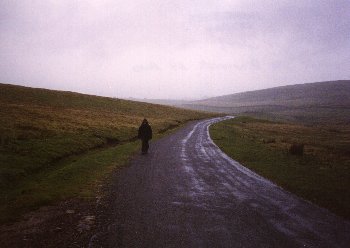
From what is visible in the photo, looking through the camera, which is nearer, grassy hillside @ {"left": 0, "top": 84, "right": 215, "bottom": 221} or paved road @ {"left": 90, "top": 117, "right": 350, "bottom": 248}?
paved road @ {"left": 90, "top": 117, "right": 350, "bottom": 248}

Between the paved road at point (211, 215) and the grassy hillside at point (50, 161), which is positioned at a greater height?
the paved road at point (211, 215)

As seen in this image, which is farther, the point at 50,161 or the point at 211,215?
the point at 50,161

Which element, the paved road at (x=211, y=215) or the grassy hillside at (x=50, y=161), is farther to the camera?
the grassy hillside at (x=50, y=161)

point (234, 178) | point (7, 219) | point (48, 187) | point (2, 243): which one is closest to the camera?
point (2, 243)

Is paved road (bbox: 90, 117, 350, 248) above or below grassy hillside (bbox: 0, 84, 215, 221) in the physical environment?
above

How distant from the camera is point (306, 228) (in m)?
8.32

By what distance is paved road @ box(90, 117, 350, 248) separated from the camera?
7438 mm

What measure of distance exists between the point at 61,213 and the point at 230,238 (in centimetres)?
514

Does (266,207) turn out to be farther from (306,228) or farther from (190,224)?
(190,224)

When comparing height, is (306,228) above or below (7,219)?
above

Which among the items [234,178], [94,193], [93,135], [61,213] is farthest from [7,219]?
[93,135]

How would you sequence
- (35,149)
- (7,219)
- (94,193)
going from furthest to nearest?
(35,149) → (94,193) → (7,219)

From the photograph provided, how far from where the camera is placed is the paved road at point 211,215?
7.44 meters

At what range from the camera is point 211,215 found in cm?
930
